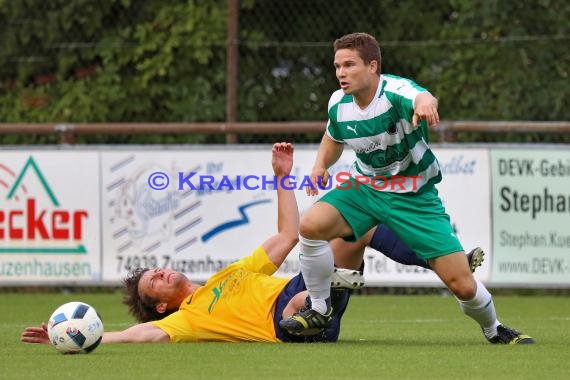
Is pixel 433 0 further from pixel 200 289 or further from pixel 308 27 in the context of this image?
pixel 200 289

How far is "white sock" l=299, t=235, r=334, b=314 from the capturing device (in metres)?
7.73

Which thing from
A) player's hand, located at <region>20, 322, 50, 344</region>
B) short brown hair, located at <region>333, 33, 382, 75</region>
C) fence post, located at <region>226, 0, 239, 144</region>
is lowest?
player's hand, located at <region>20, 322, 50, 344</region>

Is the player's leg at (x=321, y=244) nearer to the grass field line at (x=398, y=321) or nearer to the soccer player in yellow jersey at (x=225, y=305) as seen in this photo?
the soccer player in yellow jersey at (x=225, y=305)

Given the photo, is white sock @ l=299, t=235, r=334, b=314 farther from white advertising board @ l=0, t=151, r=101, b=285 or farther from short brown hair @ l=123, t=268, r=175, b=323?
white advertising board @ l=0, t=151, r=101, b=285

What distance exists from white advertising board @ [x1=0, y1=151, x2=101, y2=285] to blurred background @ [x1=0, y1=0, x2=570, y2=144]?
1552 millimetres

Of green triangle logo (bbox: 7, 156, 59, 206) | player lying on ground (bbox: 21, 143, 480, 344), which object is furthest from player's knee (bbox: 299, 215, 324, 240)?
green triangle logo (bbox: 7, 156, 59, 206)

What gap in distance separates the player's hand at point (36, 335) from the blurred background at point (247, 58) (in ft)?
22.7

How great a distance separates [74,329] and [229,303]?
113 centimetres

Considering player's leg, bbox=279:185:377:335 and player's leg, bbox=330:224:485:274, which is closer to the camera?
player's leg, bbox=279:185:377:335

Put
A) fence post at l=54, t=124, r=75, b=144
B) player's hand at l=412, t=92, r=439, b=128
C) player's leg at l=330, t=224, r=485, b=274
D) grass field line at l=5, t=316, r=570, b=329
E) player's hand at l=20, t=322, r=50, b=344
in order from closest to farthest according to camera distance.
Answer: player's hand at l=412, t=92, r=439, b=128
player's hand at l=20, t=322, r=50, b=344
player's leg at l=330, t=224, r=485, b=274
grass field line at l=5, t=316, r=570, b=329
fence post at l=54, t=124, r=75, b=144

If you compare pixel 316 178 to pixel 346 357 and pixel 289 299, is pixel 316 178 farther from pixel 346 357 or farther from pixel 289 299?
pixel 346 357

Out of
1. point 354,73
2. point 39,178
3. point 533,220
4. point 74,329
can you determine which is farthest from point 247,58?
point 74,329

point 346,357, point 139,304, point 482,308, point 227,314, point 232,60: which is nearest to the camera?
point 346,357

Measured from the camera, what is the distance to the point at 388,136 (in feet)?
25.4
